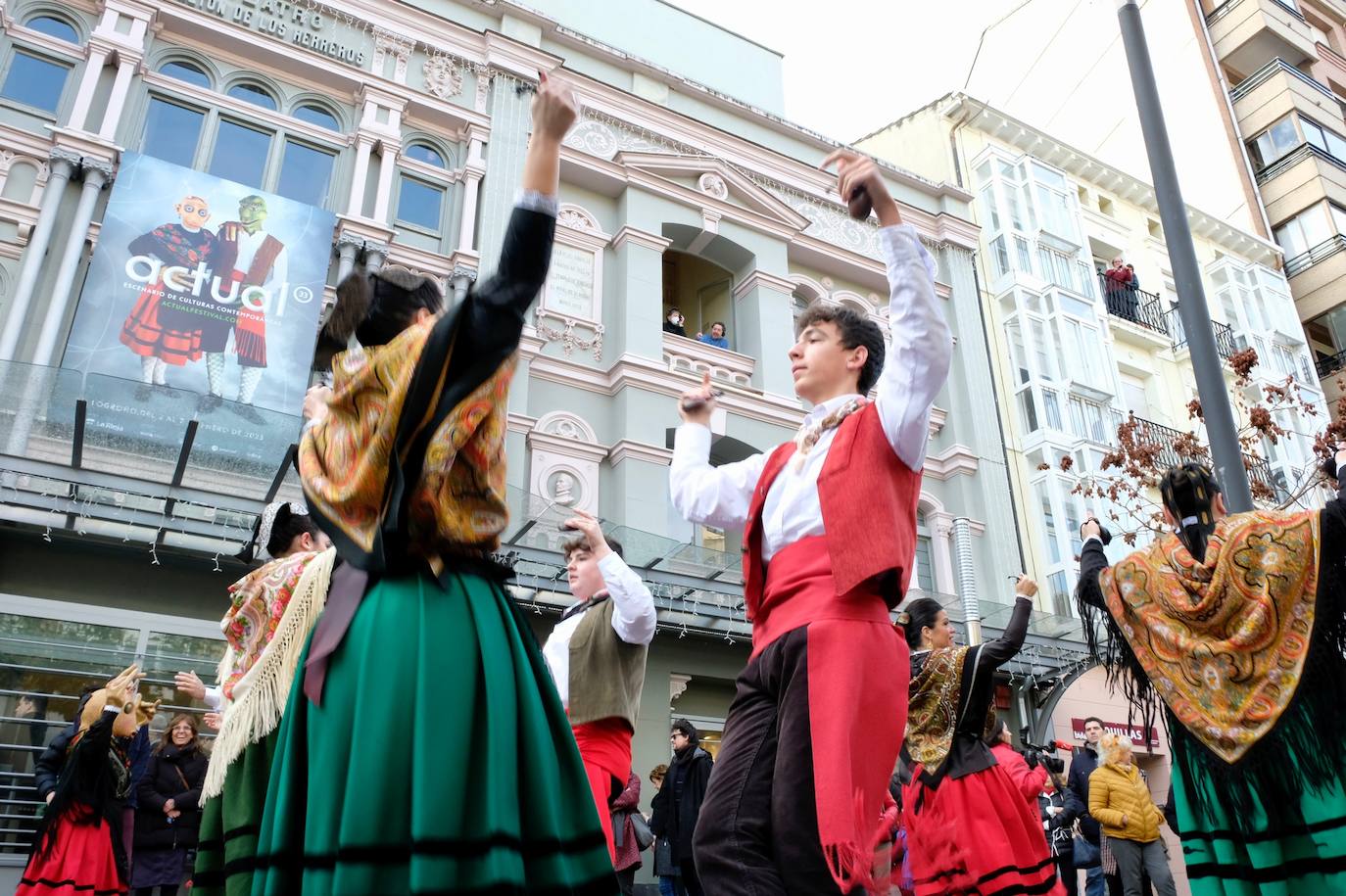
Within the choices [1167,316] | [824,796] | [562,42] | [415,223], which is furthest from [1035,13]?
[824,796]

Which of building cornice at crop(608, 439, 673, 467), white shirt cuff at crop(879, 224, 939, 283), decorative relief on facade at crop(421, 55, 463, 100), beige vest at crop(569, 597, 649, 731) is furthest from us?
decorative relief on facade at crop(421, 55, 463, 100)

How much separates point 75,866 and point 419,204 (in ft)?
35.5

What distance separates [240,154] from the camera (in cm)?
1428

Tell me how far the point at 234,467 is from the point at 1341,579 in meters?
10.4

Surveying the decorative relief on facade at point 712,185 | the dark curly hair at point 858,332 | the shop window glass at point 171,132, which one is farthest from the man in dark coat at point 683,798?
the decorative relief on facade at point 712,185

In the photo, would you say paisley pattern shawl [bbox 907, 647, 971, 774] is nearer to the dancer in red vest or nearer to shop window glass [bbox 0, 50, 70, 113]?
the dancer in red vest

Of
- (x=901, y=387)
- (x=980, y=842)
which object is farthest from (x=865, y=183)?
(x=980, y=842)

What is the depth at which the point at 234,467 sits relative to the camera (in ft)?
37.1

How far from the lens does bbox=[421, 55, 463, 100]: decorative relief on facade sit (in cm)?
1606

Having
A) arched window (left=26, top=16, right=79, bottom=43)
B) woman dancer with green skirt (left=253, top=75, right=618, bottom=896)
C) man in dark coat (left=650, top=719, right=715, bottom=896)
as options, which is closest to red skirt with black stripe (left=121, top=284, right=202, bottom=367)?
arched window (left=26, top=16, right=79, bottom=43)

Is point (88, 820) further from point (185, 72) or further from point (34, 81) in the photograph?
point (185, 72)

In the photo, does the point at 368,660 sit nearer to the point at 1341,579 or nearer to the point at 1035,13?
the point at 1341,579

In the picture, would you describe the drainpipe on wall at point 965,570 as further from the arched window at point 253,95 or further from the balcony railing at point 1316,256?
the balcony railing at point 1316,256

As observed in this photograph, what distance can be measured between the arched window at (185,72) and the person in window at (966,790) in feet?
44.1
